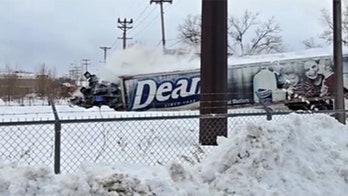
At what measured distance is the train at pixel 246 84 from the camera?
22203mm

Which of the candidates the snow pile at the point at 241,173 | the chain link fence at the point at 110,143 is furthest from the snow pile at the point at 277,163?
the chain link fence at the point at 110,143

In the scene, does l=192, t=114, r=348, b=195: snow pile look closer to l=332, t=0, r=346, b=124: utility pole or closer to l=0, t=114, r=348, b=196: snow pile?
l=0, t=114, r=348, b=196: snow pile

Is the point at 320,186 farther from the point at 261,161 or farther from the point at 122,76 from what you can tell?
the point at 122,76

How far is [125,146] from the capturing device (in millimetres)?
9070

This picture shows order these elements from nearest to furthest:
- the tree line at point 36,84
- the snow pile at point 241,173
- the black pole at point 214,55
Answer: the snow pile at point 241,173 → the black pole at point 214,55 → the tree line at point 36,84

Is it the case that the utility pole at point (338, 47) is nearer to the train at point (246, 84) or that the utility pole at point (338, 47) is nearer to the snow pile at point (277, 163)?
the snow pile at point (277, 163)

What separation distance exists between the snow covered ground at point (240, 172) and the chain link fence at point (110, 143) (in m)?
1.39

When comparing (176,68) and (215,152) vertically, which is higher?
(176,68)

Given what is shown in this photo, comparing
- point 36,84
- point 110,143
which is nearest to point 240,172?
point 110,143

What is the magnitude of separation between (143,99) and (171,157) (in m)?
14.2

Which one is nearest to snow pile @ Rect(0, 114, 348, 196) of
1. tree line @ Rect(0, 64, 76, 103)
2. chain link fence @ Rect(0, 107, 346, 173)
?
chain link fence @ Rect(0, 107, 346, 173)

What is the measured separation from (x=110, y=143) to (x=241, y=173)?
4.44 m

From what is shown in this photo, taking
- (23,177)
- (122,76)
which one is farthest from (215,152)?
(122,76)

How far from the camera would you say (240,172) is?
17.9 ft
